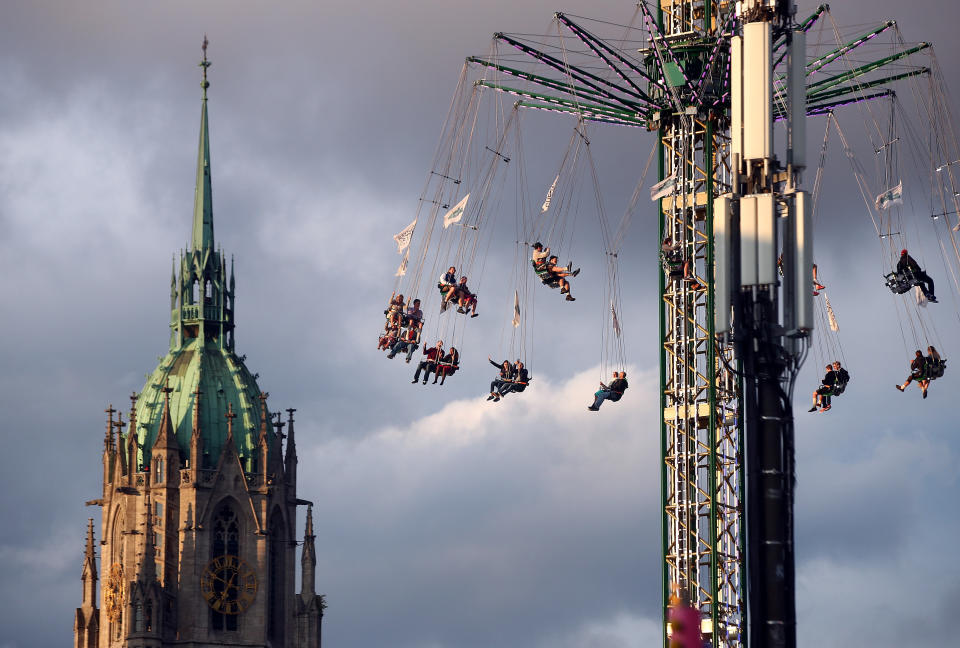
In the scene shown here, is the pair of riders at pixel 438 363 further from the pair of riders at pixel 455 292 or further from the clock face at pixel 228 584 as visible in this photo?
the clock face at pixel 228 584

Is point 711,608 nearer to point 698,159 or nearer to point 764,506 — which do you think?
point 698,159

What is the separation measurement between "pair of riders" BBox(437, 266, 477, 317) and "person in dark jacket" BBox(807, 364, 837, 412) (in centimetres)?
1360

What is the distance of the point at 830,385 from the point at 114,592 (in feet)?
318

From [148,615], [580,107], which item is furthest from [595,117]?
[148,615]

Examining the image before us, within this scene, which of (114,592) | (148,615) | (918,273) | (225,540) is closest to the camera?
(918,273)

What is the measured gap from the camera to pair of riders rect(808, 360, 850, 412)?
96.1m

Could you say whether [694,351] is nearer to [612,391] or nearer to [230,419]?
[612,391]

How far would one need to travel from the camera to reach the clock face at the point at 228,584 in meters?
184

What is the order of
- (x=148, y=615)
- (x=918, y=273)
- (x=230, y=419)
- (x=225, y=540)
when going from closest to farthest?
1. (x=918, y=273)
2. (x=148, y=615)
3. (x=225, y=540)
4. (x=230, y=419)

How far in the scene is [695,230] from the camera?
312ft

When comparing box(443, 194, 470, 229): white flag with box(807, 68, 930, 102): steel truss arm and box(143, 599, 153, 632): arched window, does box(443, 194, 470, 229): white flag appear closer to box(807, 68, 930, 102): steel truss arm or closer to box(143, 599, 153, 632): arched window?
box(807, 68, 930, 102): steel truss arm

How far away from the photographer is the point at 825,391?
9625cm

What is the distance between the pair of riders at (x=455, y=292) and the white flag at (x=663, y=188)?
31.1 ft

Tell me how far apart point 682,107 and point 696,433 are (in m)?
11.7
